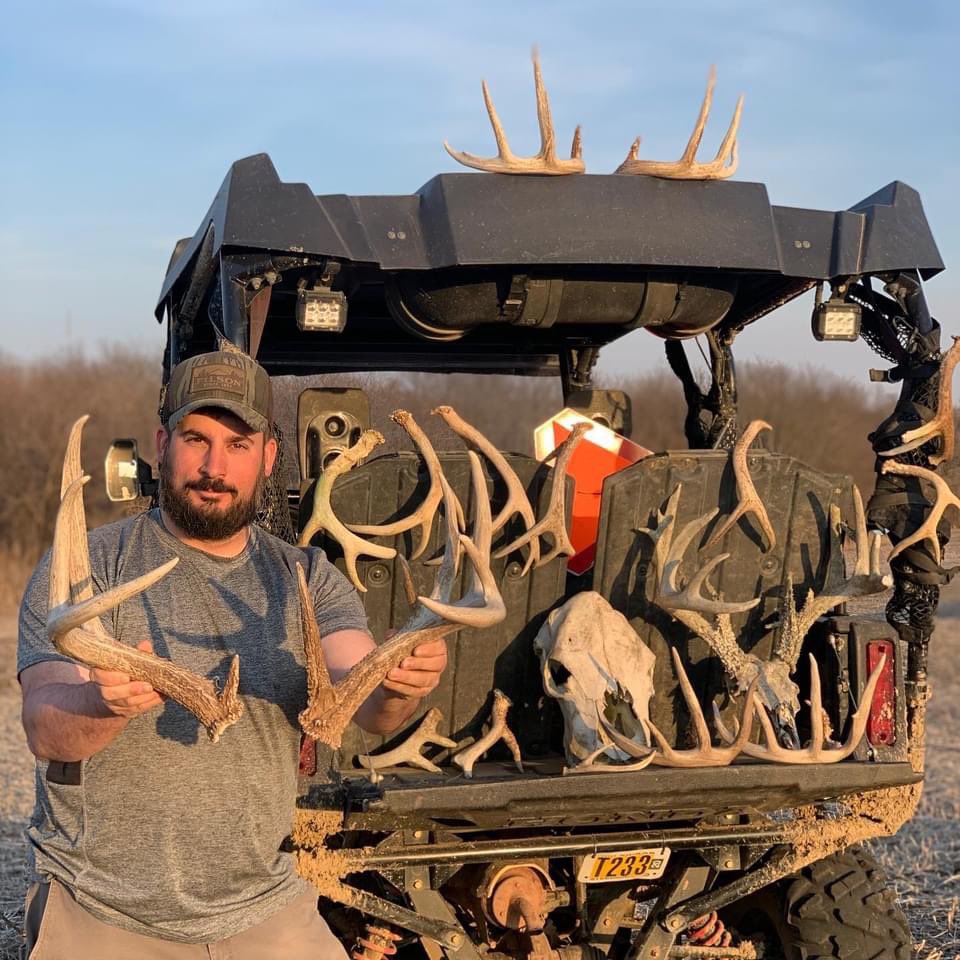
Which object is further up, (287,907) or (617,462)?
(617,462)

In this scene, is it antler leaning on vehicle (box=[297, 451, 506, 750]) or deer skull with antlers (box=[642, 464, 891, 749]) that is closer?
antler leaning on vehicle (box=[297, 451, 506, 750])

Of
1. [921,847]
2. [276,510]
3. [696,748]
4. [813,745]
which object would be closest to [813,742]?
[813,745]

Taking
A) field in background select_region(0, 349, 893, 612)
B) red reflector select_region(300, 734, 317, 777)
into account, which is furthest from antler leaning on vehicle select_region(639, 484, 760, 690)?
field in background select_region(0, 349, 893, 612)

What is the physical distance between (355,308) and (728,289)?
1585mm

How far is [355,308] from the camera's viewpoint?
6340mm

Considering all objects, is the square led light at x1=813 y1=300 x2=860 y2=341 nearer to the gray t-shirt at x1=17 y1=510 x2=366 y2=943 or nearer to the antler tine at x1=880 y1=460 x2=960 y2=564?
the antler tine at x1=880 y1=460 x2=960 y2=564

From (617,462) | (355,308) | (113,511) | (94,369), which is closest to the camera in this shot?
(617,462)

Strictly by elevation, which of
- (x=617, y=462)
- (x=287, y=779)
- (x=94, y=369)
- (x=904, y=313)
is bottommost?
(x=287, y=779)

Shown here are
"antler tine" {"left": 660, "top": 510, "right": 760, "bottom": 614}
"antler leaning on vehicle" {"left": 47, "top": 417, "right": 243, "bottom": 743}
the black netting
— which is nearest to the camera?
"antler leaning on vehicle" {"left": 47, "top": 417, "right": 243, "bottom": 743}

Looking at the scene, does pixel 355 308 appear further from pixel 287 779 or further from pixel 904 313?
pixel 287 779

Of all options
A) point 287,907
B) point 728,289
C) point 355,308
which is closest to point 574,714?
point 287,907

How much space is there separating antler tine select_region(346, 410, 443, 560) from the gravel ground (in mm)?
2416

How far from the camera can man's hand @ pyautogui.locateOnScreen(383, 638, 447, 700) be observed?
10.5ft

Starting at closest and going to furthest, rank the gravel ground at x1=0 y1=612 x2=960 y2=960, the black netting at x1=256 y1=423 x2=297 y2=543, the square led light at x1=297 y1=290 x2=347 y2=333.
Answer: the square led light at x1=297 y1=290 x2=347 y2=333 → the black netting at x1=256 y1=423 x2=297 y2=543 → the gravel ground at x1=0 y1=612 x2=960 y2=960
